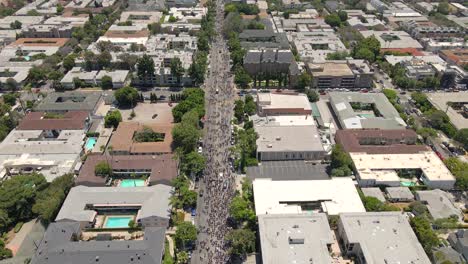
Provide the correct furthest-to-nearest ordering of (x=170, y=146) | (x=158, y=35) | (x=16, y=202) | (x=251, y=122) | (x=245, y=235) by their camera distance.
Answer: (x=158, y=35), (x=251, y=122), (x=170, y=146), (x=16, y=202), (x=245, y=235)

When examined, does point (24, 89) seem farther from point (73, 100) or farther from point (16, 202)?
point (16, 202)

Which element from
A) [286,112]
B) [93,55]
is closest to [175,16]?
[93,55]

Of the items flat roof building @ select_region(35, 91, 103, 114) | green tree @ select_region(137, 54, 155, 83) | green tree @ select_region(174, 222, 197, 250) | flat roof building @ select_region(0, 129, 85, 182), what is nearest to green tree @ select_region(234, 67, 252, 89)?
green tree @ select_region(137, 54, 155, 83)

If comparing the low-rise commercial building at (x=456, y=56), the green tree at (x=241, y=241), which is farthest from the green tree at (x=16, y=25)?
the low-rise commercial building at (x=456, y=56)

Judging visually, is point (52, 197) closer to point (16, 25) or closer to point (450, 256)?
point (450, 256)

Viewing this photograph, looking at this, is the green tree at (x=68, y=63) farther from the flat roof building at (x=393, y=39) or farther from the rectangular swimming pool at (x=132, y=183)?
the flat roof building at (x=393, y=39)

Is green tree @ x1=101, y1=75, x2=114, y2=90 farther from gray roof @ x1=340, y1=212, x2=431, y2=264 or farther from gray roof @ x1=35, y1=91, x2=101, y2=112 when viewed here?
gray roof @ x1=340, y1=212, x2=431, y2=264

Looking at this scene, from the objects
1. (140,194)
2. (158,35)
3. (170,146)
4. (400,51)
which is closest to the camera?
(140,194)
